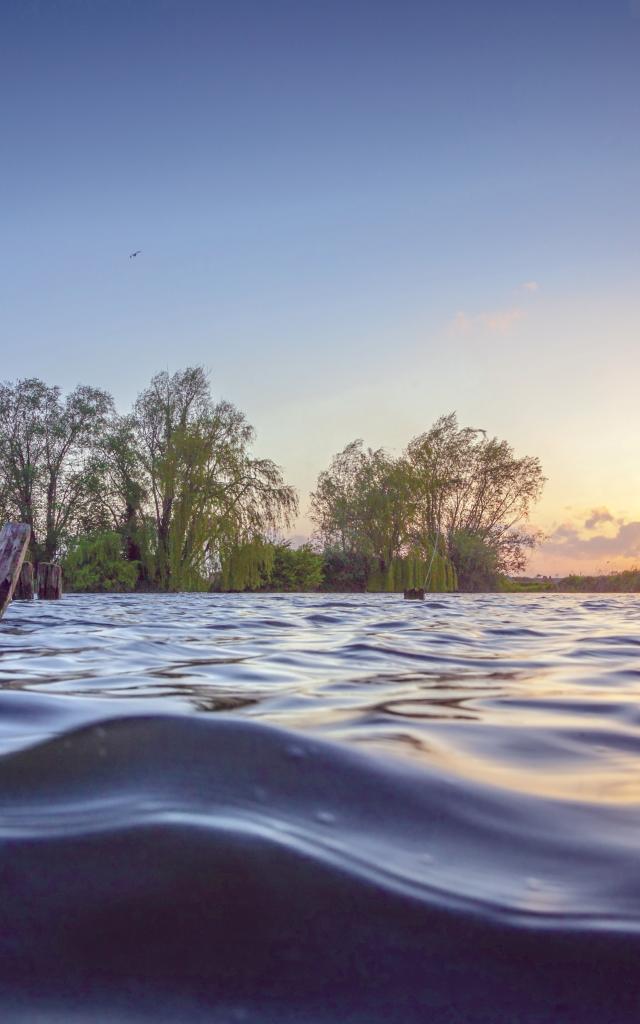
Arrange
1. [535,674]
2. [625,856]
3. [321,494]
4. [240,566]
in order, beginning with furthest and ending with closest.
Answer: [321,494] → [240,566] → [535,674] → [625,856]

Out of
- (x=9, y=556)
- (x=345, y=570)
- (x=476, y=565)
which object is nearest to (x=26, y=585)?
(x=9, y=556)

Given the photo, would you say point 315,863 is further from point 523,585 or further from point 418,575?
point 523,585

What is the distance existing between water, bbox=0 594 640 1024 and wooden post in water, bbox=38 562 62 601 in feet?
44.8

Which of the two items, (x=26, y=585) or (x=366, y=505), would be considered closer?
(x=26, y=585)

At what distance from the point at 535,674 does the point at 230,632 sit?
11.4ft

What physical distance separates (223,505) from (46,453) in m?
10.5

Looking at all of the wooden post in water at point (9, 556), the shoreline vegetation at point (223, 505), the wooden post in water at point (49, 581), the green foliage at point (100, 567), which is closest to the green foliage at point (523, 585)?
the shoreline vegetation at point (223, 505)

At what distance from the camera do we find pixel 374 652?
467cm

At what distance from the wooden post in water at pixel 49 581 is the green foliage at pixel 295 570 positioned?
17.6 m

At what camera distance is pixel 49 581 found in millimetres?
15352

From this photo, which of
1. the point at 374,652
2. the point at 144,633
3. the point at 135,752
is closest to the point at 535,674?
the point at 374,652

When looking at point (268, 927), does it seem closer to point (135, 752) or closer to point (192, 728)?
point (135, 752)

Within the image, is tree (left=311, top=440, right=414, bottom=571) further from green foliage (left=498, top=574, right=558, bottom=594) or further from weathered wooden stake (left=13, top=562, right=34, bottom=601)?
weathered wooden stake (left=13, top=562, right=34, bottom=601)

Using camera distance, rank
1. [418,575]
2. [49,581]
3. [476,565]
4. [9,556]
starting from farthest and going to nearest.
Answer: [476,565]
[418,575]
[49,581]
[9,556]
